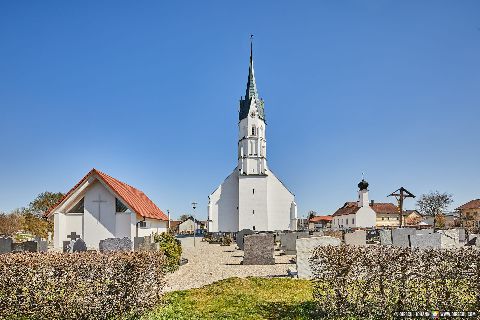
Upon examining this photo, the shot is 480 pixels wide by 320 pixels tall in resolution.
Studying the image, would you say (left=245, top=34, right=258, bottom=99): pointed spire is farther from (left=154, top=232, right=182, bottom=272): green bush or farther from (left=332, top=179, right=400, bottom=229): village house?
(left=154, top=232, right=182, bottom=272): green bush

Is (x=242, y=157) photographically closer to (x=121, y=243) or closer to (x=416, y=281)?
(x=121, y=243)

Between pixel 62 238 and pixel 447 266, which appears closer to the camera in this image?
pixel 447 266

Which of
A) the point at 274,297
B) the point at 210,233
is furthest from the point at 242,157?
the point at 274,297

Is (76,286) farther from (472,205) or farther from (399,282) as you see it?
(472,205)

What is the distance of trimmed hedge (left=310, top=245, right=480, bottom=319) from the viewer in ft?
28.1

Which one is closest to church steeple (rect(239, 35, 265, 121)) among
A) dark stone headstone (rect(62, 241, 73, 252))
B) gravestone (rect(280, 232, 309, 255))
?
gravestone (rect(280, 232, 309, 255))

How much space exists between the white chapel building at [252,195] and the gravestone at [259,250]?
42224mm

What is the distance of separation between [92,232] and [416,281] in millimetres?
17568

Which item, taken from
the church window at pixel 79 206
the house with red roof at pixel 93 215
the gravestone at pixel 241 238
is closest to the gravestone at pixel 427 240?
the house with red roof at pixel 93 215

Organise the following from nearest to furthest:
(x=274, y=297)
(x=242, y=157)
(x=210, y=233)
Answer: (x=274, y=297) → (x=210, y=233) → (x=242, y=157)

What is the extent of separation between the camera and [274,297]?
11.4 meters

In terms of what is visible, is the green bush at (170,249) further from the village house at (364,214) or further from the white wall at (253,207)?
the village house at (364,214)

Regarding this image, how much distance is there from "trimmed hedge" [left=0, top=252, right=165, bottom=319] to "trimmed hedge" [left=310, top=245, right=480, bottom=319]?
13.4ft

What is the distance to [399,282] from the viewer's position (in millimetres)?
8664
